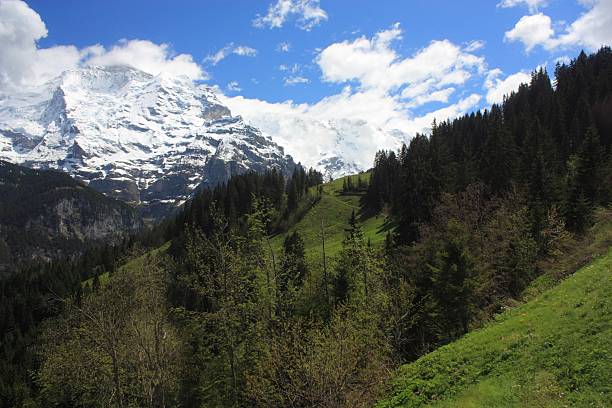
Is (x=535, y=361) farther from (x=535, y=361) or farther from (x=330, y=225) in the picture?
(x=330, y=225)

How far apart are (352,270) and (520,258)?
1905 centimetres

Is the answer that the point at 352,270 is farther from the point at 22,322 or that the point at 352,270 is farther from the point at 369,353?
the point at 22,322

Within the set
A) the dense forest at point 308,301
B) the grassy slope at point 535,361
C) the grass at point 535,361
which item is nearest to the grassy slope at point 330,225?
the dense forest at point 308,301

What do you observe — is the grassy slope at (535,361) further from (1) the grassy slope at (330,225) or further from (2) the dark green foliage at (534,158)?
(1) the grassy slope at (330,225)

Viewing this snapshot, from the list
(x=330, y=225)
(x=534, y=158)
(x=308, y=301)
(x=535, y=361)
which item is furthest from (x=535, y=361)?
(x=330, y=225)

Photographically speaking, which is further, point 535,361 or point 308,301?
point 308,301

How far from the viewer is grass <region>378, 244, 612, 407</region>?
20.3 m

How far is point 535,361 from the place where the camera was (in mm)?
23344

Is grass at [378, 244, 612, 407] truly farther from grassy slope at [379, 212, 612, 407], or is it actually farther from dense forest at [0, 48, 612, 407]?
dense forest at [0, 48, 612, 407]

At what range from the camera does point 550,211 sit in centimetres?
6084

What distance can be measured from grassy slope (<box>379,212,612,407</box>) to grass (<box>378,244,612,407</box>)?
37 mm

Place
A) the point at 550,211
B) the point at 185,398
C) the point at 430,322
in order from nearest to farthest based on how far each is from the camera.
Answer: the point at 430,322 → the point at 185,398 → the point at 550,211

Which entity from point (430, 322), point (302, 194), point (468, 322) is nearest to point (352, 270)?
point (430, 322)

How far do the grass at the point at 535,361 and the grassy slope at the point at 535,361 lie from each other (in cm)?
4
